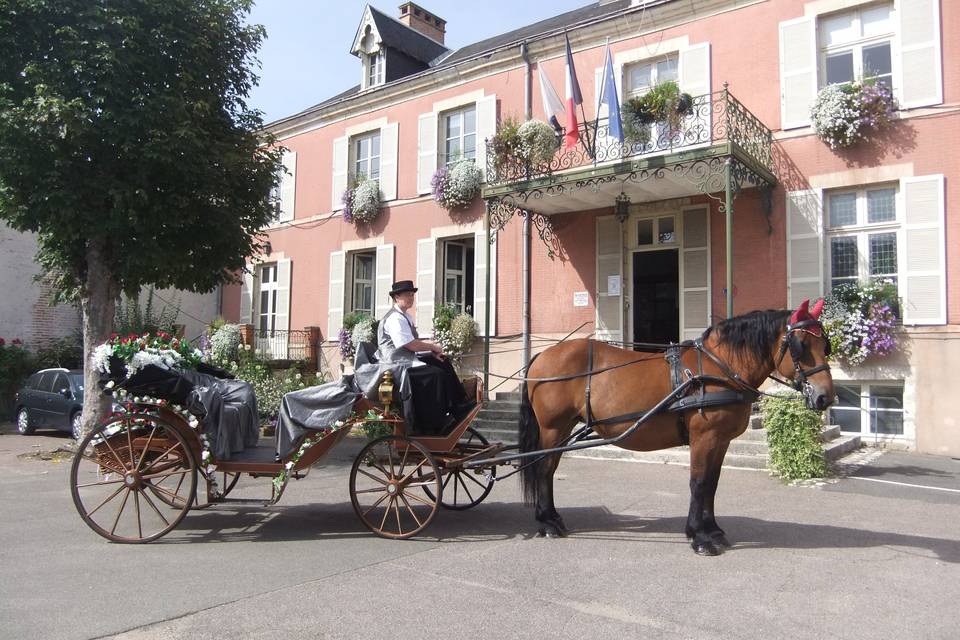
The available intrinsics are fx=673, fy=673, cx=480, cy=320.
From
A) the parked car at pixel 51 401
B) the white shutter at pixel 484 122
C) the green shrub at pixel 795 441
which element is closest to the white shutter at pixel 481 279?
the white shutter at pixel 484 122

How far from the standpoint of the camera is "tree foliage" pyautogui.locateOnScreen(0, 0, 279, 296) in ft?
26.6

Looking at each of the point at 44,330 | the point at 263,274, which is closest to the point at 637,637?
the point at 263,274

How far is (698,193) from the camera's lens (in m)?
11.1

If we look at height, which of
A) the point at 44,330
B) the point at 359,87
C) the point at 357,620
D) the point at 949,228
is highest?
the point at 359,87

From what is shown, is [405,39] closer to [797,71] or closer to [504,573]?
[797,71]

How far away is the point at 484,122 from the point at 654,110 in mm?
4288

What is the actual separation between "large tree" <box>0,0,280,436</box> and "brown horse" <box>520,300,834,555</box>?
6.01m

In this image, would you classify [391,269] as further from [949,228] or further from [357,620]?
[357,620]

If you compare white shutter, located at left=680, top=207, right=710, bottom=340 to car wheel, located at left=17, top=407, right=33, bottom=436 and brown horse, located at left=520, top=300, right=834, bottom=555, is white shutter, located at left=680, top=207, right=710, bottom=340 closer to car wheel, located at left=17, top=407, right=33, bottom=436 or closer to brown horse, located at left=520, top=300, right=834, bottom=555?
brown horse, located at left=520, top=300, right=834, bottom=555

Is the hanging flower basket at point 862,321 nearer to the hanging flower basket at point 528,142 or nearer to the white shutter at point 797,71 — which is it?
the white shutter at point 797,71

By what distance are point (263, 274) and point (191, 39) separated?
9952 millimetres

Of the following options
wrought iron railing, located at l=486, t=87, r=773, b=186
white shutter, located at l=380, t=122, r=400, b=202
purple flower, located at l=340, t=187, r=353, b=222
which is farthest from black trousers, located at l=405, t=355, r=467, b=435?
purple flower, located at l=340, t=187, r=353, b=222

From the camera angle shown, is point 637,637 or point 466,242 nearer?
point 637,637

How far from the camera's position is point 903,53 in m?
9.78
